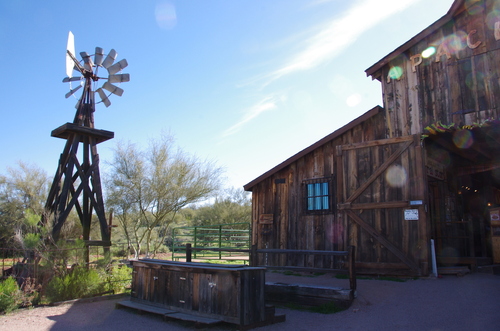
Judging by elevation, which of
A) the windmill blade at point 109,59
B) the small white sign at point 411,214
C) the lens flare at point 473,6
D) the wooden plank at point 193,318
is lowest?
the wooden plank at point 193,318

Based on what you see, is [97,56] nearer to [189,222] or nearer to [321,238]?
[321,238]

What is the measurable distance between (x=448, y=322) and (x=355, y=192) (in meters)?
5.03

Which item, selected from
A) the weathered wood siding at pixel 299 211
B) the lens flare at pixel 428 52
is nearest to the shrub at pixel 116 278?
the weathered wood siding at pixel 299 211

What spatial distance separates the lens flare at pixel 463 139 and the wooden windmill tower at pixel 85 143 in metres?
9.92

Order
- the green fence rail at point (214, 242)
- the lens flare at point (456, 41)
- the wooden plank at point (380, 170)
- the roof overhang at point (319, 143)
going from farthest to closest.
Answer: the green fence rail at point (214, 242) → the roof overhang at point (319, 143) → the lens flare at point (456, 41) → the wooden plank at point (380, 170)

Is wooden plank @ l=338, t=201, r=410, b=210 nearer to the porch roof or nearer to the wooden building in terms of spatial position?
the wooden building

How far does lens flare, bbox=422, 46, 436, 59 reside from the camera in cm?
1093

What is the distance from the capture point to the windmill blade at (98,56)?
43.1 ft

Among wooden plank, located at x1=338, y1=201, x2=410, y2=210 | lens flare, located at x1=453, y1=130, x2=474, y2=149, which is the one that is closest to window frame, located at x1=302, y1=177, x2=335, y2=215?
wooden plank, located at x1=338, y1=201, x2=410, y2=210

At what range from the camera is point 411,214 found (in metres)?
9.93

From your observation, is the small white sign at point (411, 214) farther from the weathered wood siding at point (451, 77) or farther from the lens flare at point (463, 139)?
the lens flare at point (463, 139)

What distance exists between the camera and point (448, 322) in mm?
6289

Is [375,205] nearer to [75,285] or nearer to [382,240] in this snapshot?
[382,240]

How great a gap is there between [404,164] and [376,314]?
4.52m
